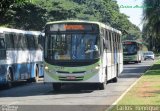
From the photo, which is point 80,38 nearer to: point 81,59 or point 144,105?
point 81,59

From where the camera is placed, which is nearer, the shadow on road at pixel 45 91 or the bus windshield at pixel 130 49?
the shadow on road at pixel 45 91

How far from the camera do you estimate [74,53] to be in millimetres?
23688

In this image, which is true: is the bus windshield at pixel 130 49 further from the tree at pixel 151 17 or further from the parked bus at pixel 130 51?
the tree at pixel 151 17

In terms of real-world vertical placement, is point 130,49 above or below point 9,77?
below

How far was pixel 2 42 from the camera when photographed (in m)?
26.6

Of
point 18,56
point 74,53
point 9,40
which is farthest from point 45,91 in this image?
point 18,56

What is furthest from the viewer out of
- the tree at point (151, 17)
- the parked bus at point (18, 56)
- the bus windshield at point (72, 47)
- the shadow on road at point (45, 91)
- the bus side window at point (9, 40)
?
the tree at point (151, 17)

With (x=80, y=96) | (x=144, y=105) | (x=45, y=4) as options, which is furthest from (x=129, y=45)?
(x=144, y=105)

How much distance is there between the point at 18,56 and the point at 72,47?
628cm

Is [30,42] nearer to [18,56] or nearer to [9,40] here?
[18,56]

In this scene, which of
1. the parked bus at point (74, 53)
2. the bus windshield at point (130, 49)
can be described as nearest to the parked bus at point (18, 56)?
the parked bus at point (74, 53)

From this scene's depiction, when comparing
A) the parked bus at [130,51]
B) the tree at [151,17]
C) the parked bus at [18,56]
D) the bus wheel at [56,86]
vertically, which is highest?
the tree at [151,17]

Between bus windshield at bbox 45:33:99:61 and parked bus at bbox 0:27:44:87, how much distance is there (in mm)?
1204

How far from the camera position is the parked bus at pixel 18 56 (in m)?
26.7
